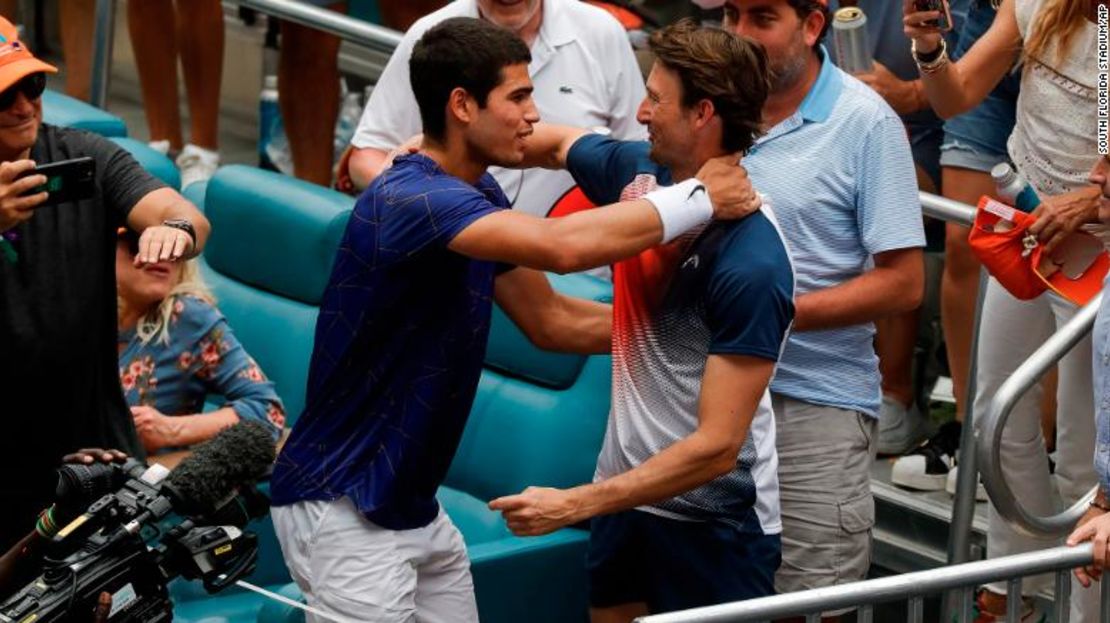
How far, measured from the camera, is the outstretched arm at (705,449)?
159 inches

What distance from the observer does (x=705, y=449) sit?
13.3 ft

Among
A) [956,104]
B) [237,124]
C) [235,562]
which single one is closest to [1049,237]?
[956,104]

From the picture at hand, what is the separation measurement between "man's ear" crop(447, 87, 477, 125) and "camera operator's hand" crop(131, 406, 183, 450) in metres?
1.57

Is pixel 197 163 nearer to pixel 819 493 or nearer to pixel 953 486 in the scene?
pixel 953 486

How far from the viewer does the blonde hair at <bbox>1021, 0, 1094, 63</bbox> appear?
4.96m

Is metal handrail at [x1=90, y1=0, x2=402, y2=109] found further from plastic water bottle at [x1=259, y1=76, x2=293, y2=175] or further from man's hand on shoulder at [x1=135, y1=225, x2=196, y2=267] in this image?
man's hand on shoulder at [x1=135, y1=225, x2=196, y2=267]

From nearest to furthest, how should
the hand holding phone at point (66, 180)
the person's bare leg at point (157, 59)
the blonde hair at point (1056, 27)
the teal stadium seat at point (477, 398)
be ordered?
the hand holding phone at point (66, 180) < the blonde hair at point (1056, 27) < the teal stadium seat at point (477, 398) < the person's bare leg at point (157, 59)

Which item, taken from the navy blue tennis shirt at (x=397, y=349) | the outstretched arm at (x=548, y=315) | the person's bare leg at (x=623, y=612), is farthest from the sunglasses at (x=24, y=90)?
the person's bare leg at (x=623, y=612)

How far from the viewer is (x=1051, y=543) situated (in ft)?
17.0

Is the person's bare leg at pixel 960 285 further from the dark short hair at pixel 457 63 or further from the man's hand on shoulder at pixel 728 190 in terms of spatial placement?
the dark short hair at pixel 457 63

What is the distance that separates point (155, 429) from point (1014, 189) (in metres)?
2.19

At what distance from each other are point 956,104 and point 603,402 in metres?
1.16

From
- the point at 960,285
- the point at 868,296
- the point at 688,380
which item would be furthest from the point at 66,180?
the point at 960,285

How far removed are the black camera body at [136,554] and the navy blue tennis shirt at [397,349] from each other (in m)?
0.33
